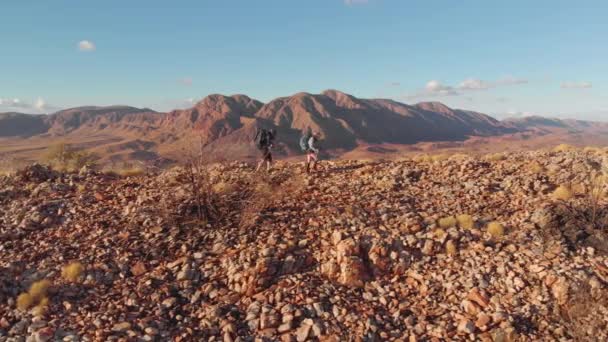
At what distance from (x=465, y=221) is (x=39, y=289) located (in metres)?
9.28

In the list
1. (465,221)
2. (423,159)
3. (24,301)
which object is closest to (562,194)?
(465,221)

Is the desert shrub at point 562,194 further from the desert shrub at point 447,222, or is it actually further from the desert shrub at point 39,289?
the desert shrub at point 39,289

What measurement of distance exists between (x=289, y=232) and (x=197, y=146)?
362cm

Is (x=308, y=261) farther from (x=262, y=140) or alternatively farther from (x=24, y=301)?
(x=262, y=140)

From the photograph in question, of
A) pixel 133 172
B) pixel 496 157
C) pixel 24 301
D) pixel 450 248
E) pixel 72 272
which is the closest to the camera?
pixel 24 301

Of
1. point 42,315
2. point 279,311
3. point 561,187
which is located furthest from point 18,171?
point 561,187

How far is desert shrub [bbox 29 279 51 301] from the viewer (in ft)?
21.7

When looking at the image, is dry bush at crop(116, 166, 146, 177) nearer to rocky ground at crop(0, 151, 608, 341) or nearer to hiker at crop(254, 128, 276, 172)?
rocky ground at crop(0, 151, 608, 341)

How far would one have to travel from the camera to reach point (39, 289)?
6699mm

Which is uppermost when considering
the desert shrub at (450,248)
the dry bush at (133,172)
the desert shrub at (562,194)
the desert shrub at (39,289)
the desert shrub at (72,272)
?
the dry bush at (133,172)

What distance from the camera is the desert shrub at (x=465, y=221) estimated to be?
8461 millimetres

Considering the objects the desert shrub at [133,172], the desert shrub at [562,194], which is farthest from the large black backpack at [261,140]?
the desert shrub at [562,194]

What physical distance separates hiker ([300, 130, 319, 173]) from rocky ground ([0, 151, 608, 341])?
8.12 feet

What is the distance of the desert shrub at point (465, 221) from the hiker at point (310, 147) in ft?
19.9
